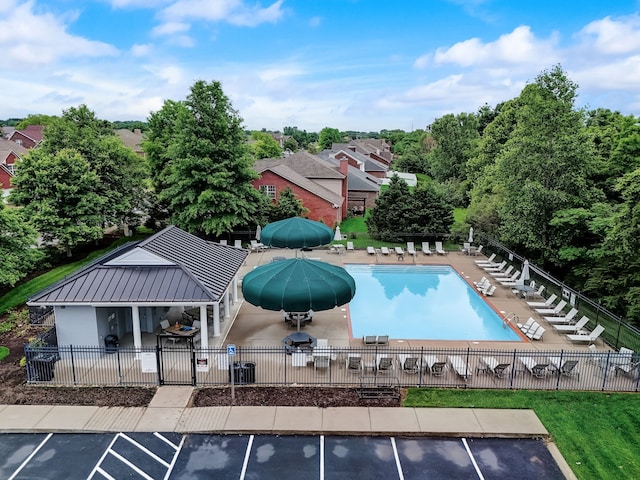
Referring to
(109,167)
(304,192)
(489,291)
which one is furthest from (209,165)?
(489,291)

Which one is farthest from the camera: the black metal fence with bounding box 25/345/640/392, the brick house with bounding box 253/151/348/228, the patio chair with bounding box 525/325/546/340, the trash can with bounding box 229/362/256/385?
the brick house with bounding box 253/151/348/228

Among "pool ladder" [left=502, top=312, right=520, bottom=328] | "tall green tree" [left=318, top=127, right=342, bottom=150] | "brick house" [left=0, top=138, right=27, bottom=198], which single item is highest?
"tall green tree" [left=318, top=127, right=342, bottom=150]

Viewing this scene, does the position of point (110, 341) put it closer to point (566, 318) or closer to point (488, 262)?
point (566, 318)

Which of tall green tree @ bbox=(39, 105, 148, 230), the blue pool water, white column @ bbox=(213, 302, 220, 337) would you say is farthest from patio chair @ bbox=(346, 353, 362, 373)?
tall green tree @ bbox=(39, 105, 148, 230)

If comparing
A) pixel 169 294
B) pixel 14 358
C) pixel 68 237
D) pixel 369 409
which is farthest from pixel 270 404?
pixel 68 237

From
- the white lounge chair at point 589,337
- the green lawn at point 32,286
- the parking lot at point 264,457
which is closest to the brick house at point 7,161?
the green lawn at point 32,286

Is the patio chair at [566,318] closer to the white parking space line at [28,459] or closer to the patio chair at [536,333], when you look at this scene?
the patio chair at [536,333]

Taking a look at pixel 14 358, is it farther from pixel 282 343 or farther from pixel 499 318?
pixel 499 318

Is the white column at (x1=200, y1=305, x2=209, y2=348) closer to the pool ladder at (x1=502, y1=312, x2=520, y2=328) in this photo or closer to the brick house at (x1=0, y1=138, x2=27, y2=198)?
the pool ladder at (x1=502, y1=312, x2=520, y2=328)
